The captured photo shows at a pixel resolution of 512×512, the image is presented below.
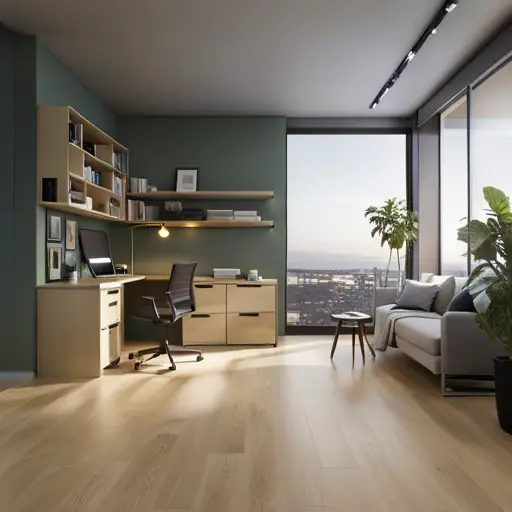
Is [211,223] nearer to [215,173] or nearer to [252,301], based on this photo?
[215,173]

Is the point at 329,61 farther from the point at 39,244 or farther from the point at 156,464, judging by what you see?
the point at 156,464

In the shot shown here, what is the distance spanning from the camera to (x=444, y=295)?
5613 millimetres

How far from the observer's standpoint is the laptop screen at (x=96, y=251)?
5773 millimetres

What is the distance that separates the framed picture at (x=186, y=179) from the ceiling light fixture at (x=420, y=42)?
94.2 inches

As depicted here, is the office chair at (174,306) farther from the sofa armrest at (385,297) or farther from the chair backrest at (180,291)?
the sofa armrest at (385,297)

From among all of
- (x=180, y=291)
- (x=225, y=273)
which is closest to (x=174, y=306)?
Answer: (x=180, y=291)

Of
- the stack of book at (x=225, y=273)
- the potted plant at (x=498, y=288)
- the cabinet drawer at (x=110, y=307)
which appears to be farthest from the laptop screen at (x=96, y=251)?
the potted plant at (x=498, y=288)

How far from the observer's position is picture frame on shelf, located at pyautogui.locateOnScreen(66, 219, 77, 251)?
5438mm

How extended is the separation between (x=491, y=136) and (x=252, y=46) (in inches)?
89.6

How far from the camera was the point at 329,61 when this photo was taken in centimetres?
521

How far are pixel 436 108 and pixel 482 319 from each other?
341 centimetres

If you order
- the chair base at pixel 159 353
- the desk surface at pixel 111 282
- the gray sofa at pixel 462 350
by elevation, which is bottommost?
the chair base at pixel 159 353

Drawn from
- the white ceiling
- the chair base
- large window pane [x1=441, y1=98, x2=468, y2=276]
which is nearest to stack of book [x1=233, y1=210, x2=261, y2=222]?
the white ceiling

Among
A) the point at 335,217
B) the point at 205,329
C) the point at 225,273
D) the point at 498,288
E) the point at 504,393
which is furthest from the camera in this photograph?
the point at 335,217
